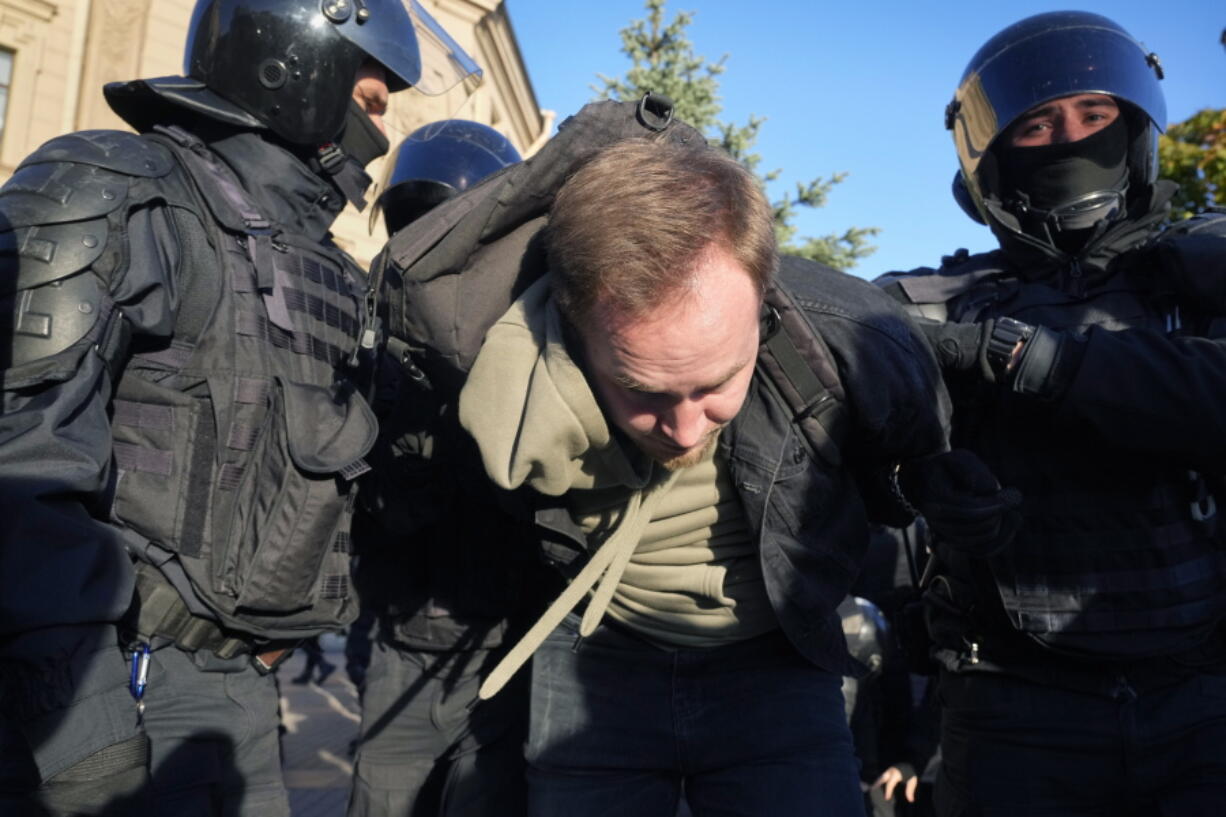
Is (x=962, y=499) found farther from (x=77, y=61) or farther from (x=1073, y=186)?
(x=77, y=61)

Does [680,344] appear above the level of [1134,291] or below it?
below

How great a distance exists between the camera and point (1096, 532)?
7.41ft

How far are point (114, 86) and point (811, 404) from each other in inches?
71.8

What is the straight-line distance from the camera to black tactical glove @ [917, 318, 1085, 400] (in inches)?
83.3

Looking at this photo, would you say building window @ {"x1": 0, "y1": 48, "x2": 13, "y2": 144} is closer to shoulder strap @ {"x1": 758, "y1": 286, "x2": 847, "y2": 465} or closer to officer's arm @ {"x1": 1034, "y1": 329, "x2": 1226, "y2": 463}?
shoulder strap @ {"x1": 758, "y1": 286, "x2": 847, "y2": 465}

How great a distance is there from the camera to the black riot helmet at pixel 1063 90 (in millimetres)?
2588

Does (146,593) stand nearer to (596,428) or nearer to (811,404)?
(596,428)

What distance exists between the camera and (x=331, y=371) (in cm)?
238

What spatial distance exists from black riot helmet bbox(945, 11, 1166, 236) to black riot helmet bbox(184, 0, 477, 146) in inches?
62.3

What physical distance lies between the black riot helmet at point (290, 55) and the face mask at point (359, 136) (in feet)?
0.20

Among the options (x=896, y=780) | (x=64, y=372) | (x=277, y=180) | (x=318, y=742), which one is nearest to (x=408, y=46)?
(x=277, y=180)

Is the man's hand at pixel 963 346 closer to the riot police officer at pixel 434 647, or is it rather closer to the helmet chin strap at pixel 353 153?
the riot police officer at pixel 434 647

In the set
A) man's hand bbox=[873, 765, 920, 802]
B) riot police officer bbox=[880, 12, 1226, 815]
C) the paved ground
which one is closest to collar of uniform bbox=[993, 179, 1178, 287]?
riot police officer bbox=[880, 12, 1226, 815]

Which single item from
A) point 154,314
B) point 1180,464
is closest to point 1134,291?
point 1180,464
